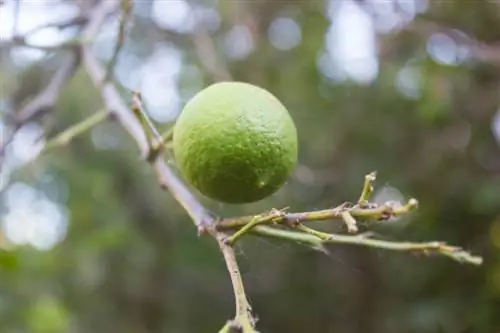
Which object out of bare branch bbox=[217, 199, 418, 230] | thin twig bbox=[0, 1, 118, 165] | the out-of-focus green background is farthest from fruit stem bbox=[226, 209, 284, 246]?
the out-of-focus green background

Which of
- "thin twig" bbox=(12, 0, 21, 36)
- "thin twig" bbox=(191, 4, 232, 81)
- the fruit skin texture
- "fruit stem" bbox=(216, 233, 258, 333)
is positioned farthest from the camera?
"thin twig" bbox=(191, 4, 232, 81)

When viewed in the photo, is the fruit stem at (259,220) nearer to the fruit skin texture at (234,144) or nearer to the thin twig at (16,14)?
the fruit skin texture at (234,144)

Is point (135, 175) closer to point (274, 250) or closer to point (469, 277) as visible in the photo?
point (274, 250)

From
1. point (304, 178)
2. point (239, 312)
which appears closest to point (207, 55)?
point (304, 178)

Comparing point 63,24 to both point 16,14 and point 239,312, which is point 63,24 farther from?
point 239,312

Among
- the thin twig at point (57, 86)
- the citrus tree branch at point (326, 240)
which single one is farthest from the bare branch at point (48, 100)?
the citrus tree branch at point (326, 240)

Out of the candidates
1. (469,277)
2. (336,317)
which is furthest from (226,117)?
(336,317)

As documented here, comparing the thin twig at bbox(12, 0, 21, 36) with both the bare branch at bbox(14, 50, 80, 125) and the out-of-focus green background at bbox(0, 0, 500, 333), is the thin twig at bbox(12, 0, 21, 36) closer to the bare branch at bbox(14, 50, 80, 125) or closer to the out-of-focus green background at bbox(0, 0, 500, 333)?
the bare branch at bbox(14, 50, 80, 125)
